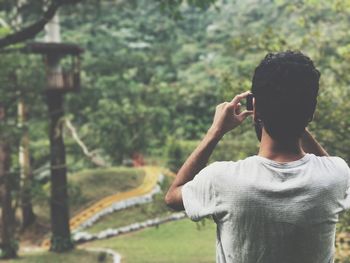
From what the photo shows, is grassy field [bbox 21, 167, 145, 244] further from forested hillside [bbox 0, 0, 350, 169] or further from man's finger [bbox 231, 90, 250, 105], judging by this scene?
man's finger [bbox 231, 90, 250, 105]

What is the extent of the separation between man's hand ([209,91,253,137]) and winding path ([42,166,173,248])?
16370mm

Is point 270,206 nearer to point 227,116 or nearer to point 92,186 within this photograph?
point 227,116

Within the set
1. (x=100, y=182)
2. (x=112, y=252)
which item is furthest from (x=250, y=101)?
(x=100, y=182)

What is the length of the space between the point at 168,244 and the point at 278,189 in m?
14.0

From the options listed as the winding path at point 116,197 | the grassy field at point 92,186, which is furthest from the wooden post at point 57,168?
the grassy field at point 92,186

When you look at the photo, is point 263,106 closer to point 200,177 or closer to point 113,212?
point 200,177

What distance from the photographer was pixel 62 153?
14945 millimetres

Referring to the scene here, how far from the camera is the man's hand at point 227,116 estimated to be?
1.63m

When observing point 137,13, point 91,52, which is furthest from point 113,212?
point 137,13

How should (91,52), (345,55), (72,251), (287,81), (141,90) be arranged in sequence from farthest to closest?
1. (91,52)
2. (141,90)
3. (72,251)
4. (345,55)
5. (287,81)

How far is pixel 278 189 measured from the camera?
57.4 inches

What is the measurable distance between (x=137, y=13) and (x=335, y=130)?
2808 centimetres

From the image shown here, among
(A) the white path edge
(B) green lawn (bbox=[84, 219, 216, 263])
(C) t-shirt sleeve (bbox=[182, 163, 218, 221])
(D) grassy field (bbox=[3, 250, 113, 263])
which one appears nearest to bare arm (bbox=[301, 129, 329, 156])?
(C) t-shirt sleeve (bbox=[182, 163, 218, 221])

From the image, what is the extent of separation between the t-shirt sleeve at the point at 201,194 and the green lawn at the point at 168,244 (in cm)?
979
